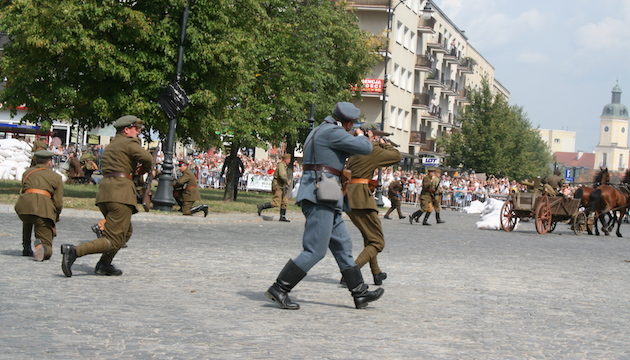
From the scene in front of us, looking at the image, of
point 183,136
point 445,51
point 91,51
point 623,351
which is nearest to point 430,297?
point 623,351

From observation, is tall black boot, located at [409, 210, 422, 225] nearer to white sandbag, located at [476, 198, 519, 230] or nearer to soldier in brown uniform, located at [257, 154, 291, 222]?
white sandbag, located at [476, 198, 519, 230]

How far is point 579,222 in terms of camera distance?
1182 inches

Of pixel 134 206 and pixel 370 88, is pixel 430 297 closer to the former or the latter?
pixel 134 206

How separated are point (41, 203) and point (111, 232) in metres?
1.90

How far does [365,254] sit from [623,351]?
4.02 m

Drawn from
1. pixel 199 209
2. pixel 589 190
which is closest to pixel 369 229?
pixel 199 209

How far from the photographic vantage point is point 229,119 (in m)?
30.2

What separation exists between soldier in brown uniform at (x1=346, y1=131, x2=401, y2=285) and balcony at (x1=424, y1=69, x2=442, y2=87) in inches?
2973

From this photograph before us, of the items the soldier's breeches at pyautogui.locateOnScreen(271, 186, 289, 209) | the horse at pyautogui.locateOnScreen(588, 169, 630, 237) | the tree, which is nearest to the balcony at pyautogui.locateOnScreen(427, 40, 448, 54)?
the horse at pyautogui.locateOnScreen(588, 169, 630, 237)

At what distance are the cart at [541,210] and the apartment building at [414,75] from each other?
111 ft

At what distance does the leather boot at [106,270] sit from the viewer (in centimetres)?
1132

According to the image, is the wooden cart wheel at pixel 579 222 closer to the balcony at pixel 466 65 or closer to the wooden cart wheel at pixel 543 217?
the wooden cart wheel at pixel 543 217

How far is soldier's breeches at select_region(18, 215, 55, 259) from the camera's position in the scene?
12508mm

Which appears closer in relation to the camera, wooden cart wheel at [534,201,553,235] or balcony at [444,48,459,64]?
wooden cart wheel at [534,201,553,235]
